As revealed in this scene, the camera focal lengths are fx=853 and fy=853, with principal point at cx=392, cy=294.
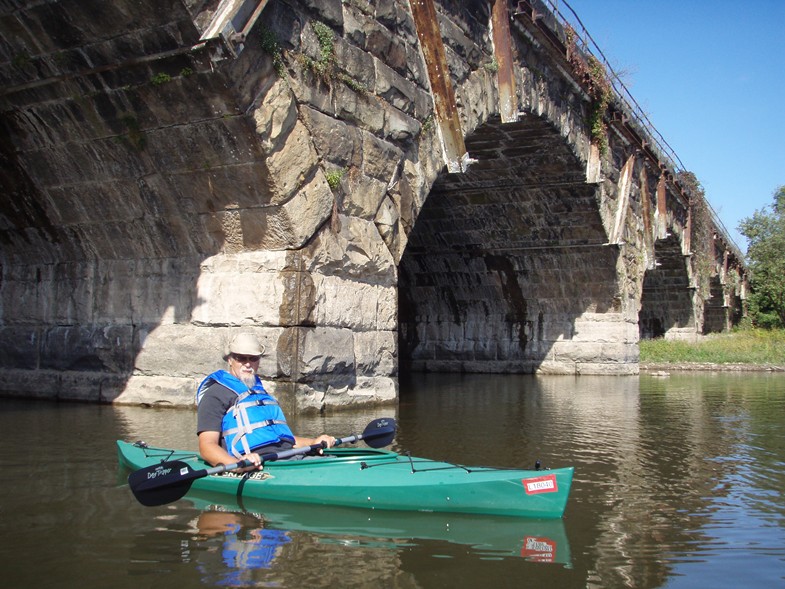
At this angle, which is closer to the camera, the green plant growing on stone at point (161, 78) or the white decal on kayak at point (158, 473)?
the white decal on kayak at point (158, 473)

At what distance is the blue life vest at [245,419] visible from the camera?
18.1ft

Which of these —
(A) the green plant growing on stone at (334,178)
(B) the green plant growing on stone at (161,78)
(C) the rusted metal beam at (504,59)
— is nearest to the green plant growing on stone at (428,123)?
(A) the green plant growing on stone at (334,178)

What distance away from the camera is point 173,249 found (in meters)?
9.98

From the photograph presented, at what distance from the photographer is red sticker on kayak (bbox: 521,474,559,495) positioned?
187 inches

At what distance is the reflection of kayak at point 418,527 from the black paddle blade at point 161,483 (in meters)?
0.41

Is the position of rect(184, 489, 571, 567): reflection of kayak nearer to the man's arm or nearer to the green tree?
the man's arm

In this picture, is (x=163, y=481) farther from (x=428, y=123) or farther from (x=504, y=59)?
(x=504, y=59)

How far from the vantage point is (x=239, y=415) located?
5527 mm

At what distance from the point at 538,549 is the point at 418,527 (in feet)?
2.41

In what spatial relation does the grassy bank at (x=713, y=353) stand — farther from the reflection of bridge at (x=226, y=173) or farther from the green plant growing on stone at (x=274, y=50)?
the green plant growing on stone at (x=274, y=50)

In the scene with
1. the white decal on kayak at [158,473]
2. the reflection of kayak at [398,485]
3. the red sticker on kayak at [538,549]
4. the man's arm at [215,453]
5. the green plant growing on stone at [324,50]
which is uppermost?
the green plant growing on stone at [324,50]

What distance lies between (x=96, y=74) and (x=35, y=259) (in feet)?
11.4

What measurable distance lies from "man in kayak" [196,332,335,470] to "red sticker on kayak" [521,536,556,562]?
172 cm

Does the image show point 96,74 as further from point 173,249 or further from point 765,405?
point 765,405
